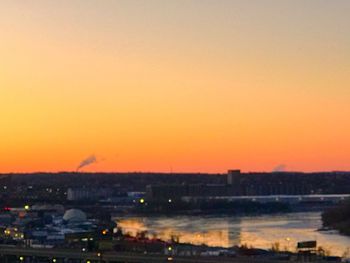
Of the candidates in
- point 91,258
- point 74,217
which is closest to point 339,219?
point 74,217

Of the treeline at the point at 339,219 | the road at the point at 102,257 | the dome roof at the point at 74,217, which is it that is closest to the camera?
the road at the point at 102,257

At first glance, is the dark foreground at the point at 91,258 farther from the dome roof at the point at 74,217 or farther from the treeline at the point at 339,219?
the treeline at the point at 339,219

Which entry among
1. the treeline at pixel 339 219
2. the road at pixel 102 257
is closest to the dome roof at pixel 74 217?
the treeline at pixel 339 219

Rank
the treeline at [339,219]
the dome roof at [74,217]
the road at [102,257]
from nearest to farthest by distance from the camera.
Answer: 1. the road at [102,257]
2. the treeline at [339,219]
3. the dome roof at [74,217]

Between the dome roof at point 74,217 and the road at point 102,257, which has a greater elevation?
the dome roof at point 74,217

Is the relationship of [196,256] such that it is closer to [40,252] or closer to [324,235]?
[40,252]

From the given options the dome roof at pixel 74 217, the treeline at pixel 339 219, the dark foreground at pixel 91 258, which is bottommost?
the dark foreground at pixel 91 258

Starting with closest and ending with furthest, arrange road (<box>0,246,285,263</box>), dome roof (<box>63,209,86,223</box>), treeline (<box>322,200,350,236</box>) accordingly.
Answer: road (<box>0,246,285,263</box>) → treeline (<box>322,200,350,236</box>) → dome roof (<box>63,209,86,223</box>)

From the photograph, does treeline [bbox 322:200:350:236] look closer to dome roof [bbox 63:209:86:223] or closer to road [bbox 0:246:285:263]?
dome roof [bbox 63:209:86:223]

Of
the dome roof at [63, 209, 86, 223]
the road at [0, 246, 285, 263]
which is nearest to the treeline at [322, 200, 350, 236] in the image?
the dome roof at [63, 209, 86, 223]

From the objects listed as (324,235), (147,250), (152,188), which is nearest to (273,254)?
(147,250)

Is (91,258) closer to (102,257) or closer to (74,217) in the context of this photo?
(102,257)

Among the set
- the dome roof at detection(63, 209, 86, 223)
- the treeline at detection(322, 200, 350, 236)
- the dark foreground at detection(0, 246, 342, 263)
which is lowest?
the dark foreground at detection(0, 246, 342, 263)
